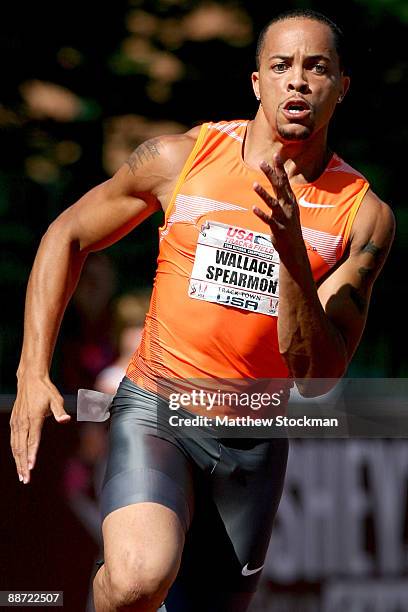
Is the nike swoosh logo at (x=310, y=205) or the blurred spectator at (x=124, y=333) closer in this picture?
the nike swoosh logo at (x=310, y=205)

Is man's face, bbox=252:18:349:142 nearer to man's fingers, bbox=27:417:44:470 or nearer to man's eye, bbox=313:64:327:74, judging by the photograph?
man's eye, bbox=313:64:327:74

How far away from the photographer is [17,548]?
460 centimetres

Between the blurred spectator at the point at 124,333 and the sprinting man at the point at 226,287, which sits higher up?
the sprinting man at the point at 226,287

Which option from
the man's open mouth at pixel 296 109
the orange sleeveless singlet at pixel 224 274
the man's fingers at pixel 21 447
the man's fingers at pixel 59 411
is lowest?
the man's fingers at pixel 21 447

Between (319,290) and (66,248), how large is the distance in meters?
0.74

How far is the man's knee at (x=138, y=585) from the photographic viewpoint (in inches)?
128

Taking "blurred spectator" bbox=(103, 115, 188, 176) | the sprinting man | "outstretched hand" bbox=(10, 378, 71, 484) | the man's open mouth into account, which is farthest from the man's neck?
"blurred spectator" bbox=(103, 115, 188, 176)

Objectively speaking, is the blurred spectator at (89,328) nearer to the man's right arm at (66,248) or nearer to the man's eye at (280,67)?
the man's right arm at (66,248)

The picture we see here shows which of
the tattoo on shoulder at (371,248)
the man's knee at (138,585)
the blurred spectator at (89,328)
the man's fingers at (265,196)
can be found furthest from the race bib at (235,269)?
the blurred spectator at (89,328)

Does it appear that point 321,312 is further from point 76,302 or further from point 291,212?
point 76,302

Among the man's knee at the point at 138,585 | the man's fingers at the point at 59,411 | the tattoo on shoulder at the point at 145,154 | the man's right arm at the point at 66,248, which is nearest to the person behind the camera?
the man's knee at the point at 138,585

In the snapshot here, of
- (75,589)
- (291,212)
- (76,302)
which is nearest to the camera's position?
(291,212)

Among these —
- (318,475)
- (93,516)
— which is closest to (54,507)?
(93,516)

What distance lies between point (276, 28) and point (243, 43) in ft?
5.17
